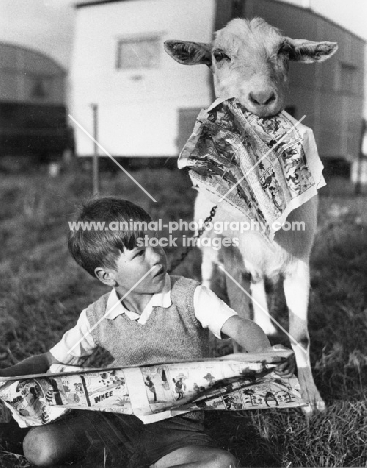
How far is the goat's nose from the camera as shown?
8.28 feet

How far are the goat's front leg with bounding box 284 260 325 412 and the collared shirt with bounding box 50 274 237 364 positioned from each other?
0.49 m

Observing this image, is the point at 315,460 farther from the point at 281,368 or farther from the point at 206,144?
the point at 206,144

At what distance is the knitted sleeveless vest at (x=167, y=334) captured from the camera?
254 centimetres

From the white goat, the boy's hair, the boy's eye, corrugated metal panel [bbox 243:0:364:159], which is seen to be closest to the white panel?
the white goat

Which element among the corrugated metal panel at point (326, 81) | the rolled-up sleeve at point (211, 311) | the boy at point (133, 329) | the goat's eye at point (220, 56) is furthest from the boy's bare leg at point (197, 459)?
the goat's eye at point (220, 56)

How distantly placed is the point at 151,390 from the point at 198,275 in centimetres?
108

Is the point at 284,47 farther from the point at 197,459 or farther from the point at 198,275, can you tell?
the point at 197,459

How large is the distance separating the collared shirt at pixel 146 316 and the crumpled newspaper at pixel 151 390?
0.18 meters

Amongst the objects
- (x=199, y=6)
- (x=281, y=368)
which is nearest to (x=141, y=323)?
(x=281, y=368)

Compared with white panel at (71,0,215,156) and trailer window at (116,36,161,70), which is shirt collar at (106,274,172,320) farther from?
trailer window at (116,36,161,70)

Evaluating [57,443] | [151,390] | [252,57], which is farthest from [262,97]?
[57,443]

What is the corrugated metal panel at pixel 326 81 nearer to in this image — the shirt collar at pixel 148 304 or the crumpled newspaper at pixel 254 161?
the crumpled newspaper at pixel 254 161

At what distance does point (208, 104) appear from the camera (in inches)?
113

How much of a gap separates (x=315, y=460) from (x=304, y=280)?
0.71 metres
